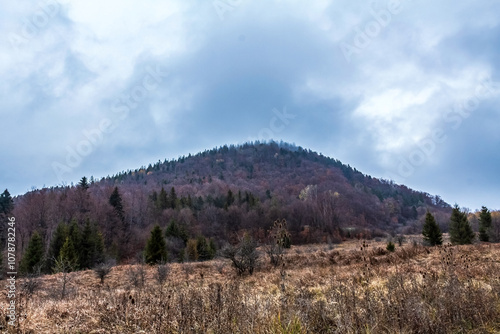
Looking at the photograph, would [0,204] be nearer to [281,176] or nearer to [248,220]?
[248,220]

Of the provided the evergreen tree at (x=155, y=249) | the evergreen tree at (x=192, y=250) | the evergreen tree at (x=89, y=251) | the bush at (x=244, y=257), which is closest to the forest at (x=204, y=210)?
the evergreen tree at (x=89, y=251)

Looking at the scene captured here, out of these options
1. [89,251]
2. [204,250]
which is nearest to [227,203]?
[204,250]

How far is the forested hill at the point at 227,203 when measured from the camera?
171 feet

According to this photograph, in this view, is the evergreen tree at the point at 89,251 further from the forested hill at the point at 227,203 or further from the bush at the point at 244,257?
the bush at the point at 244,257

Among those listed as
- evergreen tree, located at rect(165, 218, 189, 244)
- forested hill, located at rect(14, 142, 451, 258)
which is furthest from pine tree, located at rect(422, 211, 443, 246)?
evergreen tree, located at rect(165, 218, 189, 244)

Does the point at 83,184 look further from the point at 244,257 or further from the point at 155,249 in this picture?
the point at 244,257

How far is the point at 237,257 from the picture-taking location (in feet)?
57.3

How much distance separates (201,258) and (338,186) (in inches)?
3334

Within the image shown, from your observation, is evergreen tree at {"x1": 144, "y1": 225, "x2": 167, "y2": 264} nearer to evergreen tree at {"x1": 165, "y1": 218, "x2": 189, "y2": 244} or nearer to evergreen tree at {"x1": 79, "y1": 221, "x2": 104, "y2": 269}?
evergreen tree at {"x1": 79, "y1": 221, "x2": 104, "y2": 269}

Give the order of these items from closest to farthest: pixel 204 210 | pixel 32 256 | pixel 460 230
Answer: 1. pixel 32 256
2. pixel 460 230
3. pixel 204 210

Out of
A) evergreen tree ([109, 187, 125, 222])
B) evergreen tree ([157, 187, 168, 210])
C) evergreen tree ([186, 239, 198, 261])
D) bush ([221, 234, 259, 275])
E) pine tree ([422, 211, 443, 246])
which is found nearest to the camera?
bush ([221, 234, 259, 275])

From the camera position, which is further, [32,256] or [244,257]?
[32,256]

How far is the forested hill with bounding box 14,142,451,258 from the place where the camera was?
5225 centimetres

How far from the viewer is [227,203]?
73.6 m
